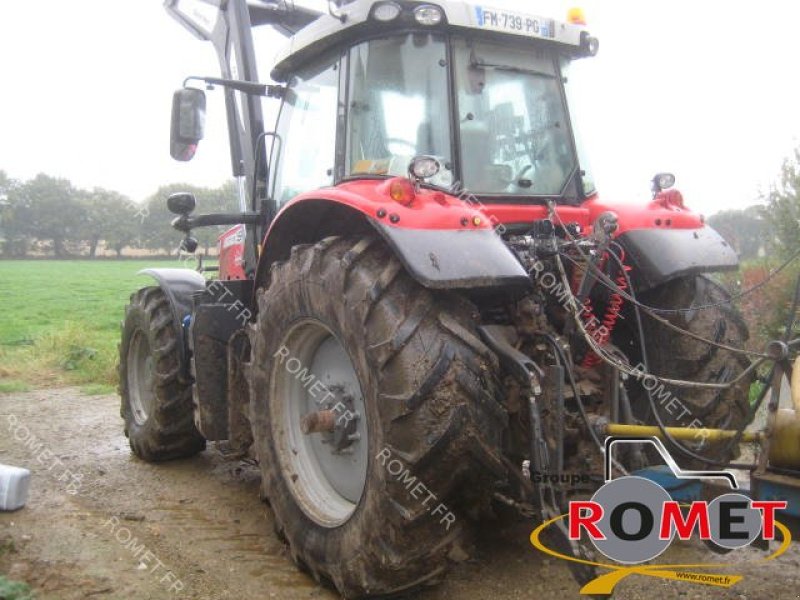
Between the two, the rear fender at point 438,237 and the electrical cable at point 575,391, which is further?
the electrical cable at point 575,391

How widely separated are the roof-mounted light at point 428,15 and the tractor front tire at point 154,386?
2.59 m

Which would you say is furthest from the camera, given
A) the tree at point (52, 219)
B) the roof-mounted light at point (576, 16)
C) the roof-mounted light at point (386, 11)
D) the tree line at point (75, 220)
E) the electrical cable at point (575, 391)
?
the tree at point (52, 219)

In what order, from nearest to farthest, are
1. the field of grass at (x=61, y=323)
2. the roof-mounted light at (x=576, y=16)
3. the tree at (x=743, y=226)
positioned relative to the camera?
the roof-mounted light at (x=576, y=16), the field of grass at (x=61, y=323), the tree at (x=743, y=226)

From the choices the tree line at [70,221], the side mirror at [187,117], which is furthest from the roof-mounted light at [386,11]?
the tree line at [70,221]

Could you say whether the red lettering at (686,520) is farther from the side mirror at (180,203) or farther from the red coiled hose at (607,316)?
the side mirror at (180,203)

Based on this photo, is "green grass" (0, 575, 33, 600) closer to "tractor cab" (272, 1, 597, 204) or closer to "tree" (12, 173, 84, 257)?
"tractor cab" (272, 1, 597, 204)

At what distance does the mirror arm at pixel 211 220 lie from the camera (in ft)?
13.4

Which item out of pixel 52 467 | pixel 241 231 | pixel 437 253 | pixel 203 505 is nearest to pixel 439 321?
pixel 437 253

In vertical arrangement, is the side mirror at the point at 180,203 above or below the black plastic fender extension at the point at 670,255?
above

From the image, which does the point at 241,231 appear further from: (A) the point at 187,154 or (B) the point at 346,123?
(B) the point at 346,123

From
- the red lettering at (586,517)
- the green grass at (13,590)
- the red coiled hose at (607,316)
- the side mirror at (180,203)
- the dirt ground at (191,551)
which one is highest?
the side mirror at (180,203)

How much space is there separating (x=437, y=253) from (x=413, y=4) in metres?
1.33

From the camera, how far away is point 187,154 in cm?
416

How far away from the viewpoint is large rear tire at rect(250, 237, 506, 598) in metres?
2.39
